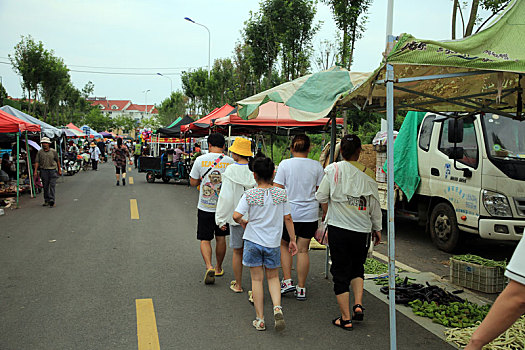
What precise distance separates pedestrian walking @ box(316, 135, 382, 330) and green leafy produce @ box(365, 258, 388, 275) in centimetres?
186

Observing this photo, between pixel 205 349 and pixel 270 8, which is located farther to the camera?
pixel 270 8

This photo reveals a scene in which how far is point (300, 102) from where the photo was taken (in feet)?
16.8

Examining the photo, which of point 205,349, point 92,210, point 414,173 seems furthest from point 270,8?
point 205,349

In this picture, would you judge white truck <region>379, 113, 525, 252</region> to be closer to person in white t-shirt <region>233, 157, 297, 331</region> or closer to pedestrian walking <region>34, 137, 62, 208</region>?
person in white t-shirt <region>233, 157, 297, 331</region>

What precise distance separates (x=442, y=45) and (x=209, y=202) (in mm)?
3464

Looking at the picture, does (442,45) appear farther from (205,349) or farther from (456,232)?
(456,232)

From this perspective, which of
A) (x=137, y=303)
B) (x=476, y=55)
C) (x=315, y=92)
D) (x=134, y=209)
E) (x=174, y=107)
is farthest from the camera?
(x=174, y=107)

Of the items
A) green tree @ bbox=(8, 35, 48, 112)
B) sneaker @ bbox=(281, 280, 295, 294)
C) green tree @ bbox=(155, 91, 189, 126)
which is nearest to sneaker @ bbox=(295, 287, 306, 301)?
sneaker @ bbox=(281, 280, 295, 294)

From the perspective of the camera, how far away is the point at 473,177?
7066mm

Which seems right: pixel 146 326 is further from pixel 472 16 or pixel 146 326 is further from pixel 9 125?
pixel 472 16

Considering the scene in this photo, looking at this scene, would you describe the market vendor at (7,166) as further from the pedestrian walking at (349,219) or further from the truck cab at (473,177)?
the pedestrian walking at (349,219)

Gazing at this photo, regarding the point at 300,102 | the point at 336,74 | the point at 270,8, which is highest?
the point at 270,8

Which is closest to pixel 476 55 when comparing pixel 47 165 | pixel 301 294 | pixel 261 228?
pixel 261 228

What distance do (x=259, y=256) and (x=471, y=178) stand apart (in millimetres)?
4442
